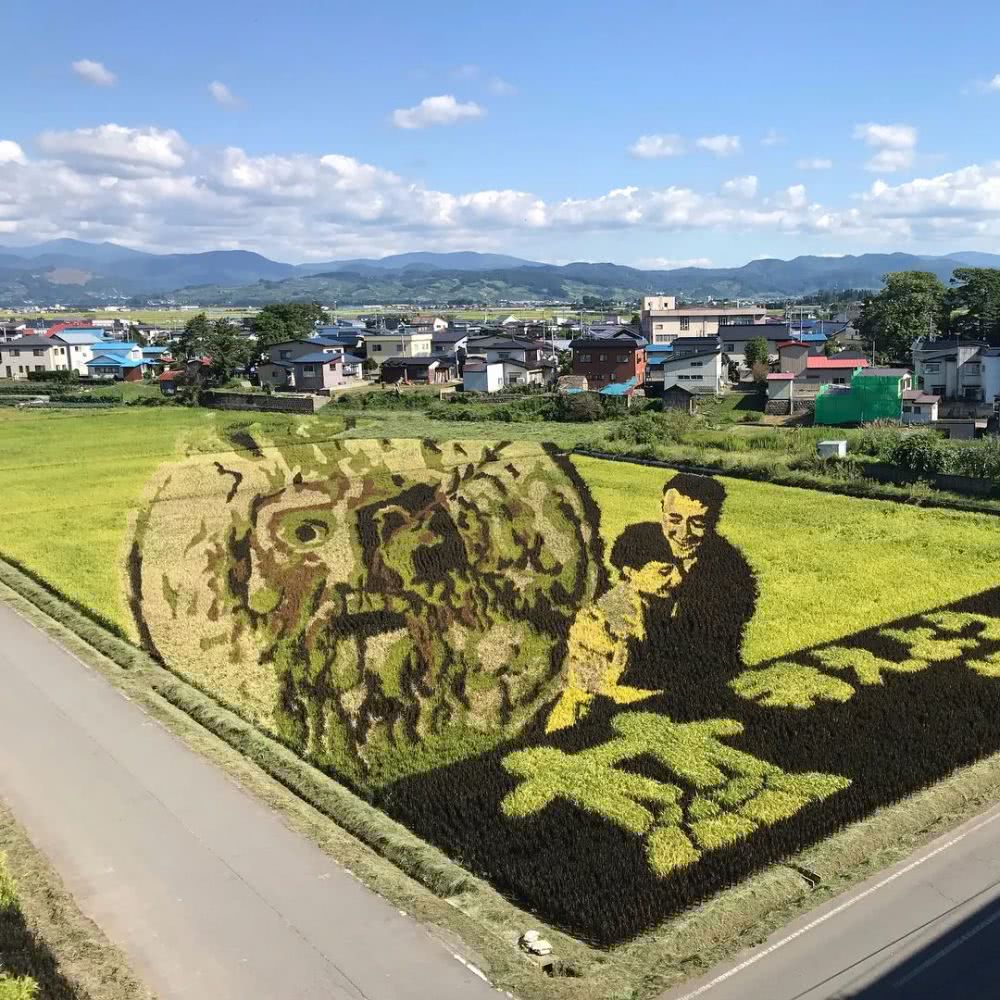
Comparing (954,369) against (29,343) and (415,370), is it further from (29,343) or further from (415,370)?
(29,343)

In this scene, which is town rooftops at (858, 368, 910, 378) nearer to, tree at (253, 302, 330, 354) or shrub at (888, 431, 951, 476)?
shrub at (888, 431, 951, 476)

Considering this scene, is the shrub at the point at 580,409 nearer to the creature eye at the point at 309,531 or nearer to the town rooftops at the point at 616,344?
the town rooftops at the point at 616,344

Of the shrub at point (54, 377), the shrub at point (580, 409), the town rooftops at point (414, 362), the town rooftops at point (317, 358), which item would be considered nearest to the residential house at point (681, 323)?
the town rooftops at point (414, 362)

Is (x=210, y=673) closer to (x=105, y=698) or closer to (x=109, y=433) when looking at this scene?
(x=105, y=698)

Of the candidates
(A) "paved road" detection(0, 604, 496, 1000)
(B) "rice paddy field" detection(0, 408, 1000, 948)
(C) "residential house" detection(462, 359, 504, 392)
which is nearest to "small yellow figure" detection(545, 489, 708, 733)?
(B) "rice paddy field" detection(0, 408, 1000, 948)

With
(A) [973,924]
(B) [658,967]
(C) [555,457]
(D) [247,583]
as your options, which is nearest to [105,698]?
(D) [247,583]

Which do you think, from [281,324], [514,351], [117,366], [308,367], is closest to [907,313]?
[514,351]

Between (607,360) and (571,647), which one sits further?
(607,360)
